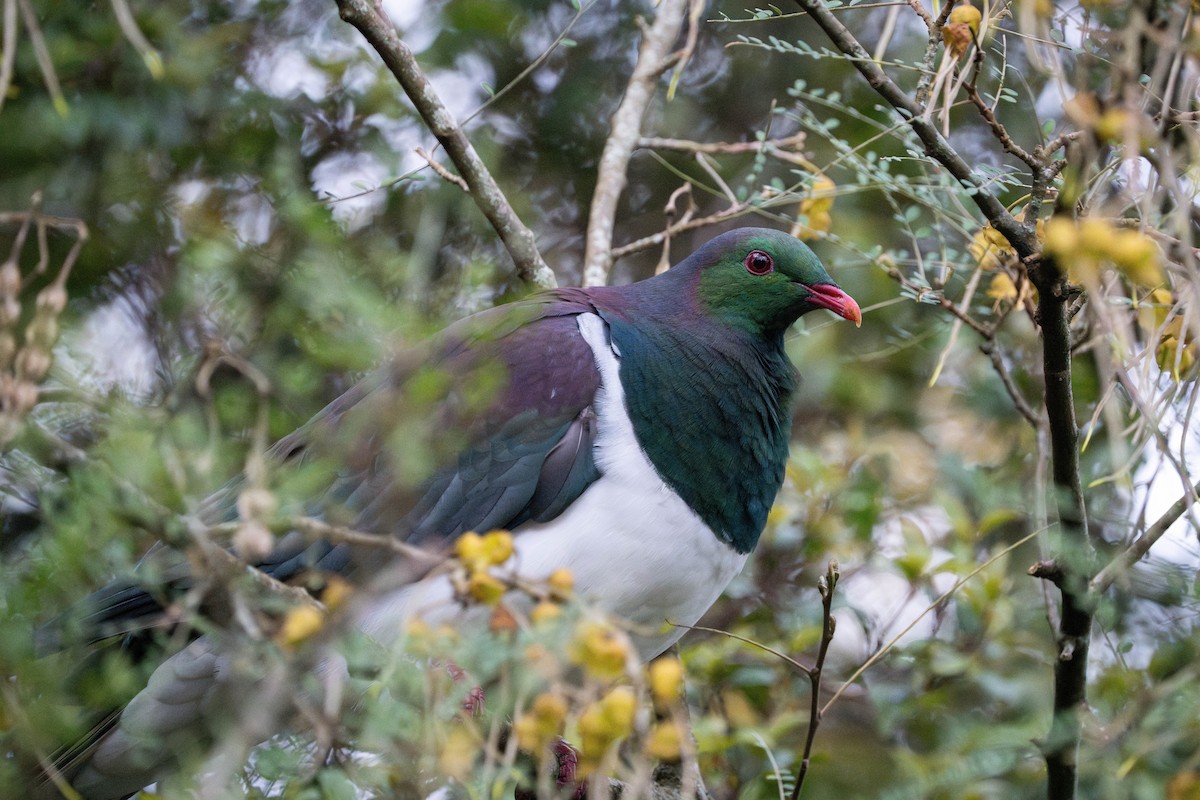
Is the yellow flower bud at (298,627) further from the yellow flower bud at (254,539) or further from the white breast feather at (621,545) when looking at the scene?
the white breast feather at (621,545)

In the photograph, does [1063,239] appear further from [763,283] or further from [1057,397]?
[763,283]

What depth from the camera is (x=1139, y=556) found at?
7.24 ft

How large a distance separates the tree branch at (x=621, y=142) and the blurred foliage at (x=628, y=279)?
29 centimetres

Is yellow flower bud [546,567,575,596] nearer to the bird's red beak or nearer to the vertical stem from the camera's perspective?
the vertical stem

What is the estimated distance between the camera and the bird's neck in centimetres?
299

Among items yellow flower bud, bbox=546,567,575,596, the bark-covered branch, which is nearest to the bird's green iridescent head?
the bark-covered branch

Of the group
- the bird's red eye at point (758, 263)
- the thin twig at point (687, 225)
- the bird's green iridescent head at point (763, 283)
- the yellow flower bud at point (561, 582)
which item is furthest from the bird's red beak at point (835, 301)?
the yellow flower bud at point (561, 582)

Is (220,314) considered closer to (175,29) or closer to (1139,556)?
(1139,556)

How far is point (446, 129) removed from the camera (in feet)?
9.95

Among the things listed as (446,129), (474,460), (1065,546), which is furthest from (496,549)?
(446,129)

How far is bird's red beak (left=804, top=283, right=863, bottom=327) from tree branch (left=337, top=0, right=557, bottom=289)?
2.40ft

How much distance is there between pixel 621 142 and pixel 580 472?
129 cm

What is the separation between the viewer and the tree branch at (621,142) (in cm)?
368

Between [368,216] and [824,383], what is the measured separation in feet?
5.36
